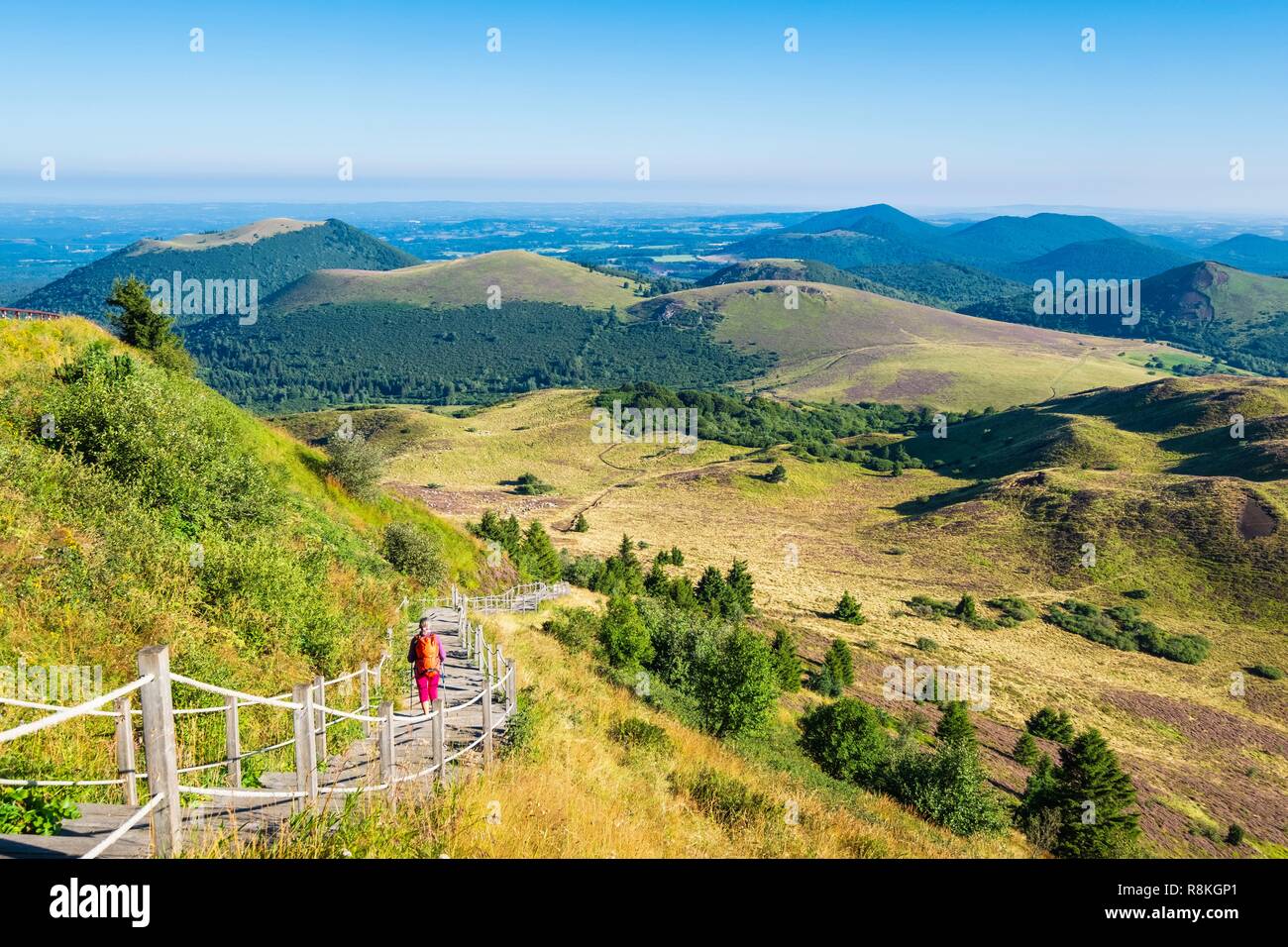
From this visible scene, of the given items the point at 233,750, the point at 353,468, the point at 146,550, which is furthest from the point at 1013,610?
the point at 233,750

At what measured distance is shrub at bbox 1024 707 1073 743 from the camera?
37938 mm

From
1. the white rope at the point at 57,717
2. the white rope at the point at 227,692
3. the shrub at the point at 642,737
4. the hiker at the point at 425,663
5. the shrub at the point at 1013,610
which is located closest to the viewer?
the white rope at the point at 57,717

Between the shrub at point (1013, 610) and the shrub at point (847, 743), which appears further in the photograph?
the shrub at point (1013, 610)

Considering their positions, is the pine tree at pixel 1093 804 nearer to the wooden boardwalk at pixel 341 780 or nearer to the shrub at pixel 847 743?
the shrub at pixel 847 743

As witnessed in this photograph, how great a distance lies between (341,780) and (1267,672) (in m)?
60.1

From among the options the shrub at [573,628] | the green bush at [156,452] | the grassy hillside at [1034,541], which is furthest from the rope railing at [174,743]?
the grassy hillside at [1034,541]

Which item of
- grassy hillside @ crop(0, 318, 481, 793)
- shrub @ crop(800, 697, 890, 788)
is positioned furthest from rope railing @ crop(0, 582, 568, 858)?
shrub @ crop(800, 697, 890, 788)

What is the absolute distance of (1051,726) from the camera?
126 ft

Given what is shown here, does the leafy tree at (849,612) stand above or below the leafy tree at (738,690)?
below

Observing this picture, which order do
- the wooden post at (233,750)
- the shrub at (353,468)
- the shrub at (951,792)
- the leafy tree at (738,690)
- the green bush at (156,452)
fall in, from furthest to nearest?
the shrub at (353,468) → the leafy tree at (738,690) → the shrub at (951,792) → the green bush at (156,452) → the wooden post at (233,750)

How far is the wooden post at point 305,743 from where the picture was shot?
6590mm

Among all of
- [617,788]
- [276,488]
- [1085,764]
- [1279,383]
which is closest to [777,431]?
[1279,383]

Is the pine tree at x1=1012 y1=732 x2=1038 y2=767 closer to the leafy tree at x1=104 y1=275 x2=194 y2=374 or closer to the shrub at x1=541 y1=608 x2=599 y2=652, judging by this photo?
the shrub at x1=541 y1=608 x2=599 y2=652

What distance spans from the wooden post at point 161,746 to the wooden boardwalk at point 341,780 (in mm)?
511
